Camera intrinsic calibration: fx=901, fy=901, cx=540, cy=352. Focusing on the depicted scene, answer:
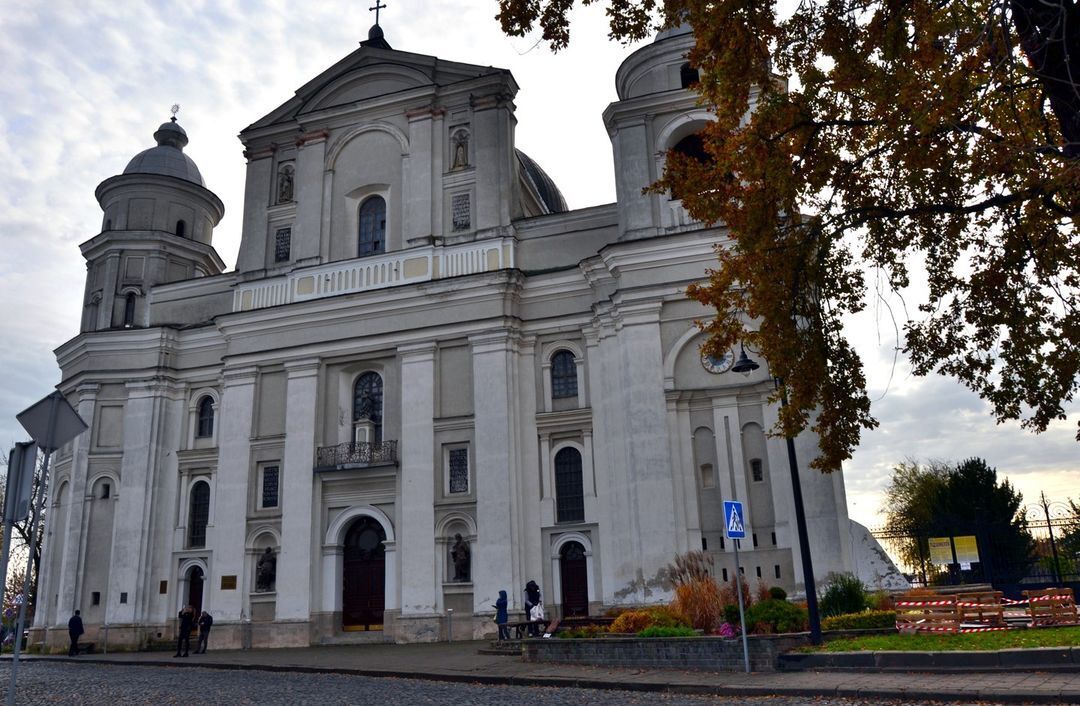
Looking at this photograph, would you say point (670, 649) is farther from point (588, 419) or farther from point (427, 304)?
point (427, 304)

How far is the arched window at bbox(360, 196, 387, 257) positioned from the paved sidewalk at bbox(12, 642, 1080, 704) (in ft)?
44.2

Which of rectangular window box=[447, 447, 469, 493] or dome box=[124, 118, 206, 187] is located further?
dome box=[124, 118, 206, 187]

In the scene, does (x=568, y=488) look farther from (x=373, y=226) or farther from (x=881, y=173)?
(x=881, y=173)

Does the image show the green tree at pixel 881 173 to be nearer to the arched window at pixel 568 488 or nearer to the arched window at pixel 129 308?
the arched window at pixel 568 488

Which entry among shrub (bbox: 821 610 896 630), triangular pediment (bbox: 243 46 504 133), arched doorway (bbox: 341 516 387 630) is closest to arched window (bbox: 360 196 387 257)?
triangular pediment (bbox: 243 46 504 133)

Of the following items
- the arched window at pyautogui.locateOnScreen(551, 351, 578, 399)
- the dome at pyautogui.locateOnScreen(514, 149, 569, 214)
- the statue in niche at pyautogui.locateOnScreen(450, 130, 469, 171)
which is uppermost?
the dome at pyautogui.locateOnScreen(514, 149, 569, 214)

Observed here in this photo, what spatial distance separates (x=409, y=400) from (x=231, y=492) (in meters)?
6.68

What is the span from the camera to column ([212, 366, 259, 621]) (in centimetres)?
2800

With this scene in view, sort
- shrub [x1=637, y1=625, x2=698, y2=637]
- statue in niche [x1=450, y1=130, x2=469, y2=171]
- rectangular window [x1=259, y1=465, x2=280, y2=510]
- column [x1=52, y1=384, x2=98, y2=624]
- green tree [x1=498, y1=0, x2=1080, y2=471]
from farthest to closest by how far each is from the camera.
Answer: statue in niche [x1=450, y1=130, x2=469, y2=171] → column [x1=52, y1=384, x2=98, y2=624] → rectangular window [x1=259, y1=465, x2=280, y2=510] → shrub [x1=637, y1=625, x2=698, y2=637] → green tree [x1=498, y1=0, x2=1080, y2=471]

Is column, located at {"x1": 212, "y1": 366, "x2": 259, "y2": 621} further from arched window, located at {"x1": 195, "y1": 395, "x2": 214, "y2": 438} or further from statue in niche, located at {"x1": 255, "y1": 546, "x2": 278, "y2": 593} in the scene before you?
arched window, located at {"x1": 195, "y1": 395, "x2": 214, "y2": 438}

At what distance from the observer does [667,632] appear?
15.8 m

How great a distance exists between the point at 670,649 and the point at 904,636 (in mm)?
3756

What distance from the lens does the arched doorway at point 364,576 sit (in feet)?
89.8

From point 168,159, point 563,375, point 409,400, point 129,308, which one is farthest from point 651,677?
point 168,159
